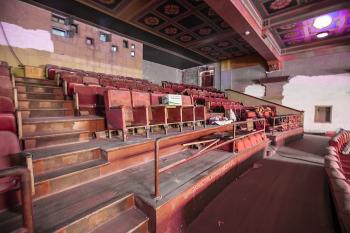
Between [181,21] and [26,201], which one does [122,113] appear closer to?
[26,201]

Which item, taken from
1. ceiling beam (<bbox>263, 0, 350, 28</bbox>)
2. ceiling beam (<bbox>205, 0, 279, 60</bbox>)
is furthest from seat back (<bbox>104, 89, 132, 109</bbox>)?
ceiling beam (<bbox>263, 0, 350, 28</bbox>)

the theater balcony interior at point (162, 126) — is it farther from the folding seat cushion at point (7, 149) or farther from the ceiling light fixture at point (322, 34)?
the ceiling light fixture at point (322, 34)

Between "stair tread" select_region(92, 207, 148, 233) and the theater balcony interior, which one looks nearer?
"stair tread" select_region(92, 207, 148, 233)

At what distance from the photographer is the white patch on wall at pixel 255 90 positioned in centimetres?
758

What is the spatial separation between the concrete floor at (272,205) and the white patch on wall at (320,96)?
4977mm

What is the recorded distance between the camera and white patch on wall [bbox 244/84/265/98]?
24.9 ft

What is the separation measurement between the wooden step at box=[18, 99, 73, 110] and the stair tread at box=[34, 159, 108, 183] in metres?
1.23

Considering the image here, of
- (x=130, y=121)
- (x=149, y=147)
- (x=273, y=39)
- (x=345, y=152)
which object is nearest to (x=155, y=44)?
(x=273, y=39)

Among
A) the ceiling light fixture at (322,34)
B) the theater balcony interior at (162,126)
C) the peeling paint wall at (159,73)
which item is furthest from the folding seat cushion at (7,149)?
the ceiling light fixture at (322,34)

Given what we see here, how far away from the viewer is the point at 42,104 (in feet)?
7.57

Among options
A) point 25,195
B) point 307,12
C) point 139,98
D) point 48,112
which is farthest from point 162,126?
point 307,12

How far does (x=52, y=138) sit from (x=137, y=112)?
960 mm

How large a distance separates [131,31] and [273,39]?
4785 mm

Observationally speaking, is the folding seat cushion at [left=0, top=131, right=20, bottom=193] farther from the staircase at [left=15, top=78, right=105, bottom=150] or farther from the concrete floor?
the concrete floor
